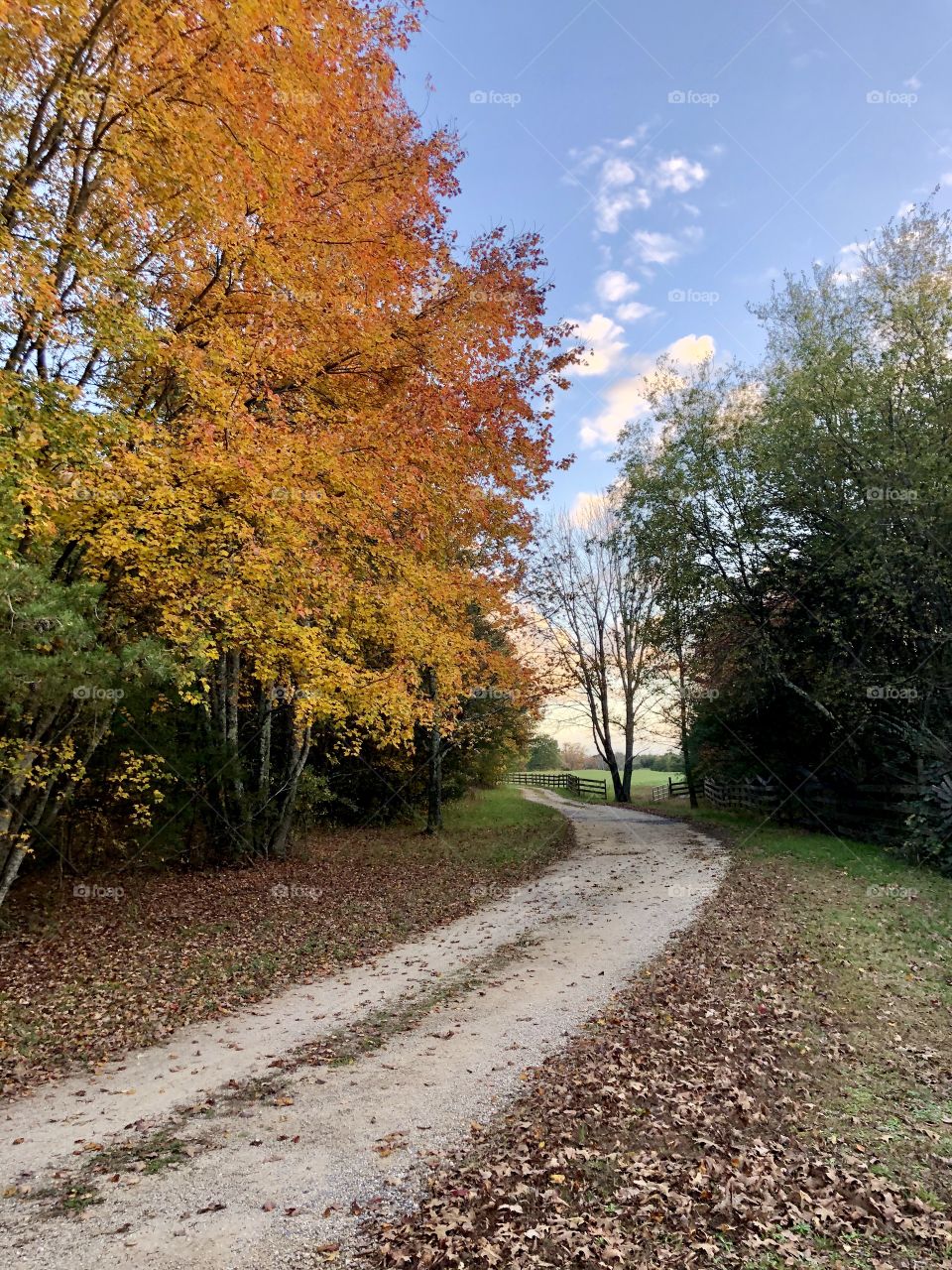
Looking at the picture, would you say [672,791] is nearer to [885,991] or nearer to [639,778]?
[639,778]

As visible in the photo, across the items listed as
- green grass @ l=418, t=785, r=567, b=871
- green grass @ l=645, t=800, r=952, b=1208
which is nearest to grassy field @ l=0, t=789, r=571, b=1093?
green grass @ l=418, t=785, r=567, b=871

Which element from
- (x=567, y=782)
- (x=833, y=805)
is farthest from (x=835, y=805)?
(x=567, y=782)

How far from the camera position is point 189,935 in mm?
9477

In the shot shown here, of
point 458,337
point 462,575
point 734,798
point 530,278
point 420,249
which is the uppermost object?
point 530,278

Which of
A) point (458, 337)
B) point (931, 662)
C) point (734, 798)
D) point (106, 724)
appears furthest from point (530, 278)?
point (734, 798)

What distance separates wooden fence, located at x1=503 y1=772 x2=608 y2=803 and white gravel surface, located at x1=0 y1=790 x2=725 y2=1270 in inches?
995

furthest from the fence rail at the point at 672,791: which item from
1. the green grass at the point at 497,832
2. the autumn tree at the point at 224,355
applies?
the autumn tree at the point at 224,355

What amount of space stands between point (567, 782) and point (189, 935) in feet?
108

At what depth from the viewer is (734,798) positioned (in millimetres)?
23641

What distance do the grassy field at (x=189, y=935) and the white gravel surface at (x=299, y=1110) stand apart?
582 millimetres

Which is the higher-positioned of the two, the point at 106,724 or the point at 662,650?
the point at 662,650

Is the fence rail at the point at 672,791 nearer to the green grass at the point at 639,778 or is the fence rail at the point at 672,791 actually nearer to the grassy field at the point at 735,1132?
the green grass at the point at 639,778

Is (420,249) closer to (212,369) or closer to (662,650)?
(212,369)

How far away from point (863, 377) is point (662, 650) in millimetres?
9824
